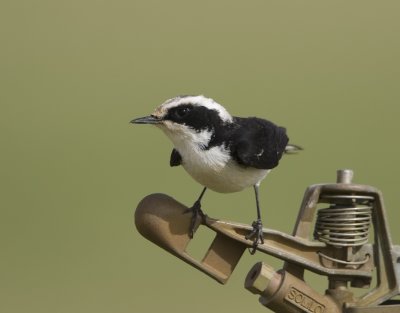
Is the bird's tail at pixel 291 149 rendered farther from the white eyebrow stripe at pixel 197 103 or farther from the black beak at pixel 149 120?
the black beak at pixel 149 120

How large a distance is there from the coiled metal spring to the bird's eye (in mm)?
514

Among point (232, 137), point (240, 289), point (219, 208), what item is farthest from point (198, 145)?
point (219, 208)

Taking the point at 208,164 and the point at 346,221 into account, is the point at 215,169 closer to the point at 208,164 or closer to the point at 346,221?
the point at 208,164

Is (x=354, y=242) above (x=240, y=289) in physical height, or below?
above

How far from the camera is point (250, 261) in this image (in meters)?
4.78

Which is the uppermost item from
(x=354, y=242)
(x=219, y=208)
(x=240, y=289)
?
(x=354, y=242)

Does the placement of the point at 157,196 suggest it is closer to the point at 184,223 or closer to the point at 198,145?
the point at 184,223

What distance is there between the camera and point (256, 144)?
230 cm

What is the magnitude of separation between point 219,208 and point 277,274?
3.07 metres

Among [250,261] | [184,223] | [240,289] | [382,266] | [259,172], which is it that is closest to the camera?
[184,223]

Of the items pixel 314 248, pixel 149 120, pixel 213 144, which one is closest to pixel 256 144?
pixel 213 144

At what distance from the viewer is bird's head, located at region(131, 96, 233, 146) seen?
7.20ft

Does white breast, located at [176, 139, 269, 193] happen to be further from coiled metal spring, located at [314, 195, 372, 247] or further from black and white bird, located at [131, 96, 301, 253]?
coiled metal spring, located at [314, 195, 372, 247]

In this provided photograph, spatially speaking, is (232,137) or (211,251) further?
(232,137)
